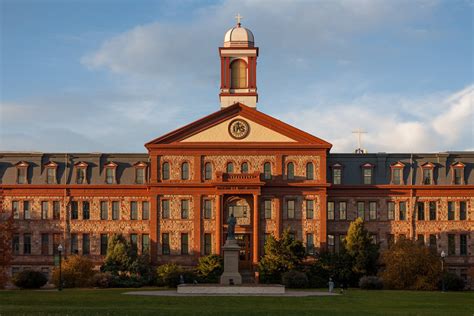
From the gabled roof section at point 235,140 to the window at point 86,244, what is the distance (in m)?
11.2

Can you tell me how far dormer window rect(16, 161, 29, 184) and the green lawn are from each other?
32.7 metres

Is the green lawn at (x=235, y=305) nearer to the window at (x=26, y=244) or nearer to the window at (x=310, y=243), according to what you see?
the window at (x=310, y=243)

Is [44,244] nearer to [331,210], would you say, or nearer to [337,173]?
[331,210]

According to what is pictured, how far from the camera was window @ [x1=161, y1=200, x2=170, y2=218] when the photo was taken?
91.1 m

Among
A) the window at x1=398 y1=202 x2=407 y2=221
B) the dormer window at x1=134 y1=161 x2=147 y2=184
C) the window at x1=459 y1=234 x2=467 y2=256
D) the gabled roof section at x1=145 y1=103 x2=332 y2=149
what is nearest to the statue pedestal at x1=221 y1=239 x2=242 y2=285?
the gabled roof section at x1=145 y1=103 x2=332 y2=149

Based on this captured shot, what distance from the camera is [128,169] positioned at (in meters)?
95.2

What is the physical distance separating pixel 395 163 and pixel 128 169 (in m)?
26.7

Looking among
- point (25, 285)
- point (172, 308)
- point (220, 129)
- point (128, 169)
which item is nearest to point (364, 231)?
point (220, 129)

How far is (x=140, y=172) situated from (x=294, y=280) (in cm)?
2262

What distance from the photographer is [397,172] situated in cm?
9456

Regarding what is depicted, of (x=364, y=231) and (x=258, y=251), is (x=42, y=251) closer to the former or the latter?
(x=258, y=251)

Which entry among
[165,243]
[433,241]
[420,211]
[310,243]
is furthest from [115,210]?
[433,241]

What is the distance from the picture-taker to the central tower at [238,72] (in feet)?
315

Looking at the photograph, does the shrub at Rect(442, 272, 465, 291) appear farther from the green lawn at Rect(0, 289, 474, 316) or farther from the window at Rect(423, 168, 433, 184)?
the window at Rect(423, 168, 433, 184)
